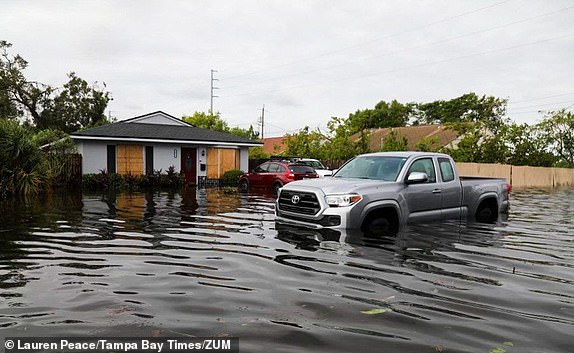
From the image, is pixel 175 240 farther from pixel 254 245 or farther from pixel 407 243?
pixel 407 243

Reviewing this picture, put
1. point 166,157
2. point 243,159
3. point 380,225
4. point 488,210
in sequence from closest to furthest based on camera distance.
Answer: point 380,225
point 488,210
point 166,157
point 243,159

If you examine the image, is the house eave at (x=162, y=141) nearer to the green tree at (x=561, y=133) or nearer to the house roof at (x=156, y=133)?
the house roof at (x=156, y=133)

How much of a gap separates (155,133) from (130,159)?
243 centimetres

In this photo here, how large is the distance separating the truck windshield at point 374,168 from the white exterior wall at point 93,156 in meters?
19.4

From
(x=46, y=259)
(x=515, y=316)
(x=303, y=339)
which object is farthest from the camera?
(x=46, y=259)

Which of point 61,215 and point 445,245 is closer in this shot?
point 445,245

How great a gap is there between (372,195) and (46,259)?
5.10 m

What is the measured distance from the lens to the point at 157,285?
5.16m

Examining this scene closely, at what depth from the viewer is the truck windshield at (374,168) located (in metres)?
8.88

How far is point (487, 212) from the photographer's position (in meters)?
10.7

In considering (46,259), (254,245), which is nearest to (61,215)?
(46,259)

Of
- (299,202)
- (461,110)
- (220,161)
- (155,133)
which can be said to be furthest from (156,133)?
(461,110)

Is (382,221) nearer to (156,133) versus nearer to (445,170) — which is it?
(445,170)

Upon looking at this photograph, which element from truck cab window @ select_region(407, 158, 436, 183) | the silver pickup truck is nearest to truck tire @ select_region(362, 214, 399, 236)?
the silver pickup truck
